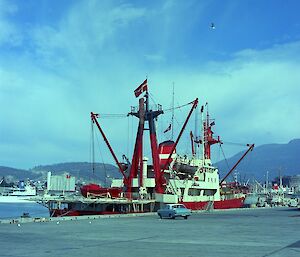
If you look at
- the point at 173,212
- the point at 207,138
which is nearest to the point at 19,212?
the point at 207,138

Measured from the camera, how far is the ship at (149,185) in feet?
202

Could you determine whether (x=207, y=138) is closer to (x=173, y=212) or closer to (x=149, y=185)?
(x=149, y=185)

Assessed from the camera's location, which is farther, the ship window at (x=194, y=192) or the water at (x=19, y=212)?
the water at (x=19, y=212)


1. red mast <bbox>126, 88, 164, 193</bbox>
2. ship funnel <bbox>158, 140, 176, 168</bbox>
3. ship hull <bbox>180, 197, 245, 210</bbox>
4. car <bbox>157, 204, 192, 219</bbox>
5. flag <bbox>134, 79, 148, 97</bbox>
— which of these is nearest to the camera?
car <bbox>157, 204, 192, 219</bbox>

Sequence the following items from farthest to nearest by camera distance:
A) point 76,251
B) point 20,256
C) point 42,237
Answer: point 42,237 < point 76,251 < point 20,256

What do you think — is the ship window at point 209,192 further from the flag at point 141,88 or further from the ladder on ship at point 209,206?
the flag at point 141,88

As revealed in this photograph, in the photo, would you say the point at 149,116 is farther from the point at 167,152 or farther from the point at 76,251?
the point at 76,251

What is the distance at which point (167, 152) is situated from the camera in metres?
80.1

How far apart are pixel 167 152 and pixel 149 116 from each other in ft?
41.1

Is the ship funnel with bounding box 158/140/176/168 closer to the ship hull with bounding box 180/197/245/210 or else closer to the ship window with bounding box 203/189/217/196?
the ship hull with bounding box 180/197/245/210

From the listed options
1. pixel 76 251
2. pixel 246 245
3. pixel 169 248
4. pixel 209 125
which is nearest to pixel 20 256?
pixel 76 251

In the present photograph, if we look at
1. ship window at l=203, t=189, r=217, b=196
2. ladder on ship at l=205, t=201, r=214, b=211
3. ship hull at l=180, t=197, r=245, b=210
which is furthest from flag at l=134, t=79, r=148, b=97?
ship window at l=203, t=189, r=217, b=196

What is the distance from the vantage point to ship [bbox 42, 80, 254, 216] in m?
61.6

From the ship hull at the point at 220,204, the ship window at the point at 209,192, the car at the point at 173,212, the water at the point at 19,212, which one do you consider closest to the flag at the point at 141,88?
the ship hull at the point at 220,204
